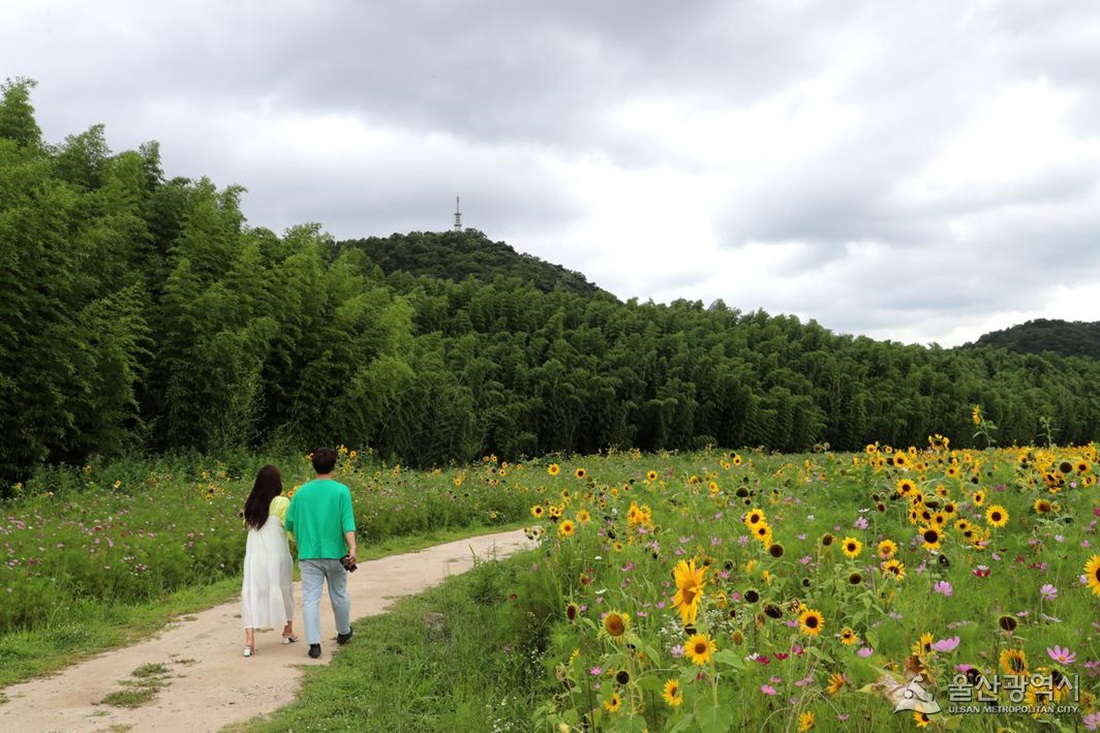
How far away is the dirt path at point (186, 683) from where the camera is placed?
352 cm

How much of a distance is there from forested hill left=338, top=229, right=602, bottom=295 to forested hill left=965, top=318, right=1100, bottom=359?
4924 centimetres

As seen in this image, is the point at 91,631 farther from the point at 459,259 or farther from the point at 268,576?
the point at 459,259

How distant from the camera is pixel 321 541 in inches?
185

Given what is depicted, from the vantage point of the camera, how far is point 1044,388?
177 ft

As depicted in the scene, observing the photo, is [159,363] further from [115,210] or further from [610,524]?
[610,524]

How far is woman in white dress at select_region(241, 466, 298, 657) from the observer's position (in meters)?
4.75

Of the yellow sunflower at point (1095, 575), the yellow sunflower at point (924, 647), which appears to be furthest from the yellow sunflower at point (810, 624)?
the yellow sunflower at point (1095, 575)

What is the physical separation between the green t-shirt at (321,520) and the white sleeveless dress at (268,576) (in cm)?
24

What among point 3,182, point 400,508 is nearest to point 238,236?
point 3,182

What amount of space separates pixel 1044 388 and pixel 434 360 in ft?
165

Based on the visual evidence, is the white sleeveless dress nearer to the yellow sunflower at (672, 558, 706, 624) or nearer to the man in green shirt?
the man in green shirt

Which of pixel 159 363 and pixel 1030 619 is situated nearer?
pixel 1030 619

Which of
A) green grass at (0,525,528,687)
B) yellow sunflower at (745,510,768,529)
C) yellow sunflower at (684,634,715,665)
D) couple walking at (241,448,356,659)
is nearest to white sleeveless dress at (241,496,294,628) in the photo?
couple walking at (241,448,356,659)

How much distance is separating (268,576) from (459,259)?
1914 inches
